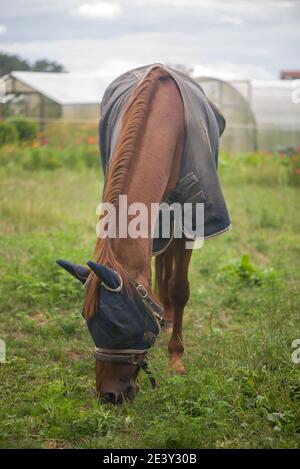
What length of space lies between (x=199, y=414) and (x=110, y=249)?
0.94 meters

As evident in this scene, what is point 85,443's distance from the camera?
312 cm

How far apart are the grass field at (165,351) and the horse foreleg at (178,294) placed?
0.29 feet

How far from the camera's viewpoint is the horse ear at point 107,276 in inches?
121

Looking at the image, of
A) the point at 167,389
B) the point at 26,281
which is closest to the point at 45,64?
the point at 26,281

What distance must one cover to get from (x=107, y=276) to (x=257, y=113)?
14.8 meters

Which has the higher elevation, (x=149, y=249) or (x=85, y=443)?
(x=149, y=249)

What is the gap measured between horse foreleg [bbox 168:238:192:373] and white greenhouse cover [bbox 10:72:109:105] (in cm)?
1542

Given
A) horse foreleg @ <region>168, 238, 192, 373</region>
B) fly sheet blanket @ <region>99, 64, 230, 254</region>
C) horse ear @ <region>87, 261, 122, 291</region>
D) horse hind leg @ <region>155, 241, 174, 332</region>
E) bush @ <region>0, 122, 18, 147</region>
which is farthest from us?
bush @ <region>0, 122, 18, 147</region>

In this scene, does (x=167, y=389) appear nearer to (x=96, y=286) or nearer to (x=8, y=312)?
(x=96, y=286)

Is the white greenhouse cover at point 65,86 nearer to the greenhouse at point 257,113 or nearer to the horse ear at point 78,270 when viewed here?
the greenhouse at point 257,113

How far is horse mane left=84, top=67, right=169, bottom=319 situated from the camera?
328 cm

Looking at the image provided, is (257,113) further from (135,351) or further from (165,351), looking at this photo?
(135,351)

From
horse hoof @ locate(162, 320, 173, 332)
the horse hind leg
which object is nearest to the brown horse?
horse hoof @ locate(162, 320, 173, 332)

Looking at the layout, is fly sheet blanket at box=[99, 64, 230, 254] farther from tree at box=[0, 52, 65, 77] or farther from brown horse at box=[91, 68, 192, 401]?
tree at box=[0, 52, 65, 77]
